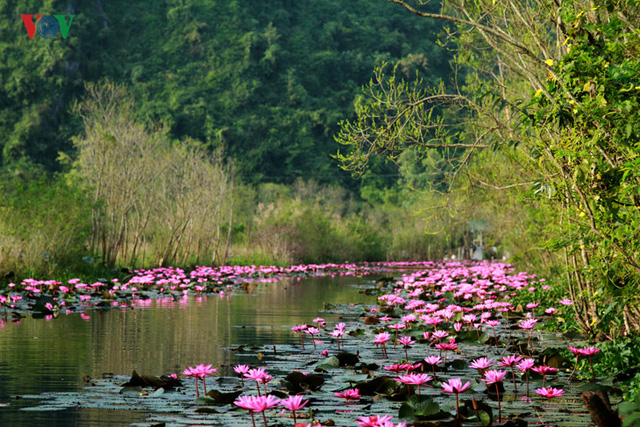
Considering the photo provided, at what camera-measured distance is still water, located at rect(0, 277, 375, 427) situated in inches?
198

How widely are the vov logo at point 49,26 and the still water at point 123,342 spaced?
56.0 metres

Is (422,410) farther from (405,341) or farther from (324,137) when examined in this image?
(324,137)

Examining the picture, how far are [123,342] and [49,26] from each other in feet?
217

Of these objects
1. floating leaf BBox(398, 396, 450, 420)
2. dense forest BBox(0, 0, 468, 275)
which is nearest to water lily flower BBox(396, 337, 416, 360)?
floating leaf BBox(398, 396, 450, 420)

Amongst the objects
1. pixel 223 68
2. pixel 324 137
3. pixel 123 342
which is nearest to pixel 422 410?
pixel 123 342

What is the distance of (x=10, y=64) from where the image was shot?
63344mm

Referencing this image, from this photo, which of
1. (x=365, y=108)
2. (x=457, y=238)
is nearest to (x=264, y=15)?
(x=457, y=238)

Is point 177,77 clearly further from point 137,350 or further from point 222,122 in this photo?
point 137,350

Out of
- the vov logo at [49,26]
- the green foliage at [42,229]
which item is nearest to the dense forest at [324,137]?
the green foliage at [42,229]

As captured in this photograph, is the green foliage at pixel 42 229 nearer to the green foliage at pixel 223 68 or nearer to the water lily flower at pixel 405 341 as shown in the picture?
the water lily flower at pixel 405 341

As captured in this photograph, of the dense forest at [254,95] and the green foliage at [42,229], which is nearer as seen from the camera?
the green foliage at [42,229]

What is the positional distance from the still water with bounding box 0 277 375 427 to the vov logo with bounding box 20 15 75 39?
56015mm

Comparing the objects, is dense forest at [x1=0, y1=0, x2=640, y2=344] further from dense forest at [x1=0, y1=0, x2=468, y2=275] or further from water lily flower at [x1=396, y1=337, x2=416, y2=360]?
water lily flower at [x1=396, y1=337, x2=416, y2=360]

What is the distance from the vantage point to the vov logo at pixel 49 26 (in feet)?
210
